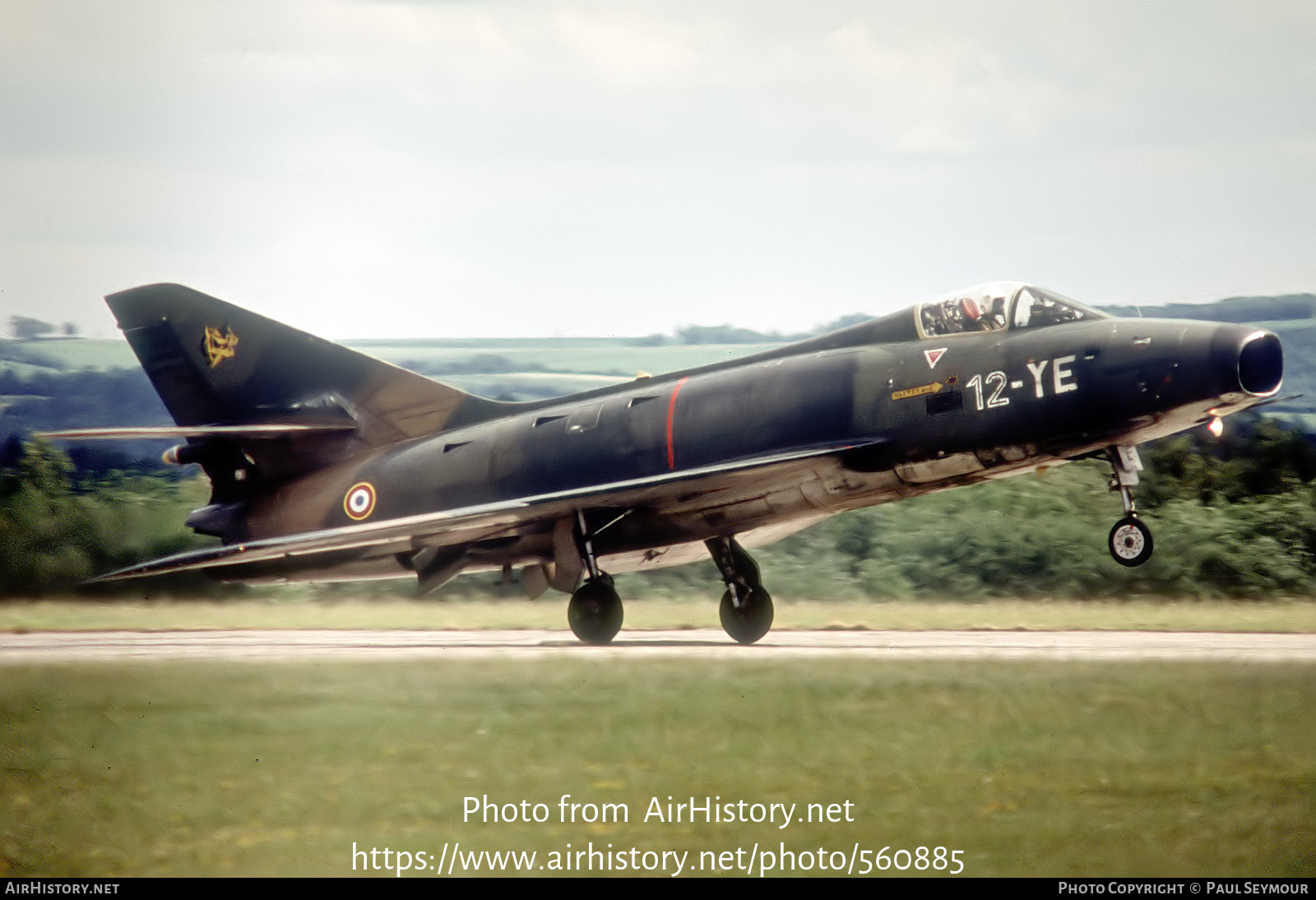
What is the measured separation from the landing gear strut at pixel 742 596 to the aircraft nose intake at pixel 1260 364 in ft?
19.3

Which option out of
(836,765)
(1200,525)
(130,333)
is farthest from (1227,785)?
(130,333)

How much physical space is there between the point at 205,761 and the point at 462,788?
1.81 m

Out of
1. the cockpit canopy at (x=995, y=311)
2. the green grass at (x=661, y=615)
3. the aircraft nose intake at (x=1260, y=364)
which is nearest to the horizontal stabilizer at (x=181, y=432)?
the green grass at (x=661, y=615)

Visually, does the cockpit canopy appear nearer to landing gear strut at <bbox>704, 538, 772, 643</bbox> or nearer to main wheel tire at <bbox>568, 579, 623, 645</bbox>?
landing gear strut at <bbox>704, 538, 772, 643</bbox>

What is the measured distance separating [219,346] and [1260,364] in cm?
1181

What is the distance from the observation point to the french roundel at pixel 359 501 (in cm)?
1534

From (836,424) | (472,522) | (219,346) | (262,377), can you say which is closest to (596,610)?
(472,522)

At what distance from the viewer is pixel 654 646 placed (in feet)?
47.4

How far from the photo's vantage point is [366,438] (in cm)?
1588

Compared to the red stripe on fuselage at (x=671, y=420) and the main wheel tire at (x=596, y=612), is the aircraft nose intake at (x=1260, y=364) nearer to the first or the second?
the red stripe on fuselage at (x=671, y=420)

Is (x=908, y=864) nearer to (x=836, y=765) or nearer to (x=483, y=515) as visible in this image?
(x=836, y=765)

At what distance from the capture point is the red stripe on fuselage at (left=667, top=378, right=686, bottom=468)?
1388 centimetres

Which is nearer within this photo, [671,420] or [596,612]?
[671,420]

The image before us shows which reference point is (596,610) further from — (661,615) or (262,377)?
(262,377)
